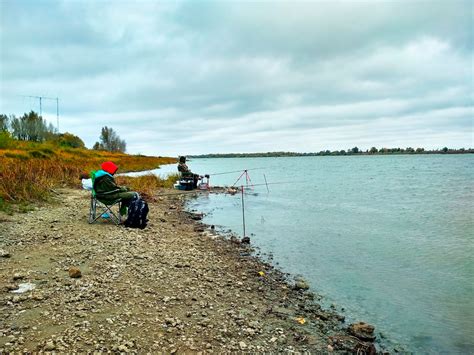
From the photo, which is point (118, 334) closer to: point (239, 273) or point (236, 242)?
point (239, 273)

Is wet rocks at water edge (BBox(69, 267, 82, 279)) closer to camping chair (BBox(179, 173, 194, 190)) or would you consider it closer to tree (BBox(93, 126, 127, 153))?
camping chair (BBox(179, 173, 194, 190))

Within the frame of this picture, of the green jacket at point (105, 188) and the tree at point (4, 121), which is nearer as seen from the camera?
the green jacket at point (105, 188)

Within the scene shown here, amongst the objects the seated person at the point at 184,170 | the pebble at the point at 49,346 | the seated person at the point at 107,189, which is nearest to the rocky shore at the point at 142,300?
the pebble at the point at 49,346

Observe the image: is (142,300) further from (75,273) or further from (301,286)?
(301,286)

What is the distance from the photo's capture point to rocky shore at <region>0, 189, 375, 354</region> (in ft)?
15.6

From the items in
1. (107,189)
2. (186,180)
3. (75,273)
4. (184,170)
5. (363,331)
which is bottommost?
(363,331)

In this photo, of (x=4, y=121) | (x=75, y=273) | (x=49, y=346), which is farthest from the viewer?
(x=4, y=121)

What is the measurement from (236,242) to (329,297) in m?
4.88

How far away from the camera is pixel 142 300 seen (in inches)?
234

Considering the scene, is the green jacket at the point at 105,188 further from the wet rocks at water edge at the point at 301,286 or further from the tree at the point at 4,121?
the tree at the point at 4,121

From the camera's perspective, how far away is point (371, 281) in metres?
9.53

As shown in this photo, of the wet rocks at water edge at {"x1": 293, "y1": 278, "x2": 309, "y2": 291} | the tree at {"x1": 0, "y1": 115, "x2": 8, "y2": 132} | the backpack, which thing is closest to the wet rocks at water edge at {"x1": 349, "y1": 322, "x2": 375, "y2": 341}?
the wet rocks at water edge at {"x1": 293, "y1": 278, "x2": 309, "y2": 291}

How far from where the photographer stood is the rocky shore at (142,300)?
15.6 ft

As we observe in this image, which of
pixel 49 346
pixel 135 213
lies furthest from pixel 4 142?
pixel 49 346
